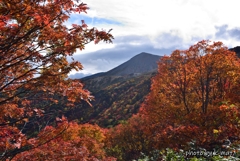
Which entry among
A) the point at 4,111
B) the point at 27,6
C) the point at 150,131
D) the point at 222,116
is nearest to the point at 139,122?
the point at 150,131

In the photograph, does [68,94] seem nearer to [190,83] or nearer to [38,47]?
[38,47]

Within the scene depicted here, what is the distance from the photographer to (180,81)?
2156cm

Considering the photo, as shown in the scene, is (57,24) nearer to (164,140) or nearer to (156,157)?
(156,157)

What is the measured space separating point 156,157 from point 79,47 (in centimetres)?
773

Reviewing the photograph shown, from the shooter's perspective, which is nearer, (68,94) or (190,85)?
(68,94)

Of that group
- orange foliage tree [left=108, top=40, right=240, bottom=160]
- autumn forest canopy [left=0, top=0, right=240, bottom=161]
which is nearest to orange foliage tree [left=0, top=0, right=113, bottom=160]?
autumn forest canopy [left=0, top=0, right=240, bottom=161]

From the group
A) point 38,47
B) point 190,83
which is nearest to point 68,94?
point 38,47

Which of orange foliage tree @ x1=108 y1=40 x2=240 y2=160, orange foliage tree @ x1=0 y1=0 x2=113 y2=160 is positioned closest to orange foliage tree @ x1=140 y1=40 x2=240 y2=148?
orange foliage tree @ x1=108 y1=40 x2=240 y2=160

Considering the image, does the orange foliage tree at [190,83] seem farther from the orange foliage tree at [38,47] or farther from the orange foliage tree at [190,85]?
the orange foliage tree at [38,47]

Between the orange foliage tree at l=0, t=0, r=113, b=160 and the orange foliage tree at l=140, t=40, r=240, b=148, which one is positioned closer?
the orange foliage tree at l=0, t=0, r=113, b=160

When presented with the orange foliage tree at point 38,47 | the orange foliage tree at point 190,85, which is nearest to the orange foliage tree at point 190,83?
the orange foliage tree at point 190,85

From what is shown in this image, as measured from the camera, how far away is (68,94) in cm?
697

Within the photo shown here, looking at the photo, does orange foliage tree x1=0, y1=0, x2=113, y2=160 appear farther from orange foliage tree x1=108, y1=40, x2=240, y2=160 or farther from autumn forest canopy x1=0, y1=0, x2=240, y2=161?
orange foliage tree x1=108, y1=40, x2=240, y2=160

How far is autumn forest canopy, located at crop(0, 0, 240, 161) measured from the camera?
6.27 metres
